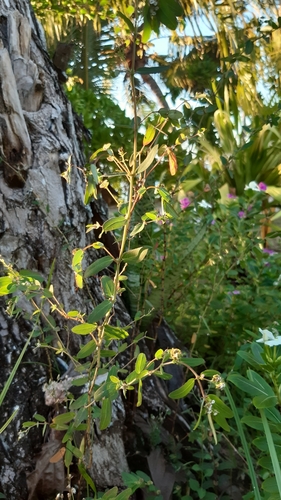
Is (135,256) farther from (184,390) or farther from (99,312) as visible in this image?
(184,390)

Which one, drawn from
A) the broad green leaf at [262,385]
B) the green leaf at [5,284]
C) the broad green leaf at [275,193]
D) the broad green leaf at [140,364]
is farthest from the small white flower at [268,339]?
the broad green leaf at [275,193]

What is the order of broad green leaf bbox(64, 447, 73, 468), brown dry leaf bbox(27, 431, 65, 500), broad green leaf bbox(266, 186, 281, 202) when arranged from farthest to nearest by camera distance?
broad green leaf bbox(266, 186, 281, 202) < brown dry leaf bbox(27, 431, 65, 500) < broad green leaf bbox(64, 447, 73, 468)

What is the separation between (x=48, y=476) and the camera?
41.3 inches

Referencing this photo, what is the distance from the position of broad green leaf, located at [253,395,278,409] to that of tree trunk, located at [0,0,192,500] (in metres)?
0.53

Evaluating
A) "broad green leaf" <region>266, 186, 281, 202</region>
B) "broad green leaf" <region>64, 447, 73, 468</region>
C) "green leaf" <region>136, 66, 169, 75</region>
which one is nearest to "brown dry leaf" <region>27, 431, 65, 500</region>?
"broad green leaf" <region>64, 447, 73, 468</region>

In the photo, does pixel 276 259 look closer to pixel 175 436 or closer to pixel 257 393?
pixel 175 436

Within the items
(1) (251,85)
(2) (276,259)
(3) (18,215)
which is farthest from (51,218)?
(1) (251,85)

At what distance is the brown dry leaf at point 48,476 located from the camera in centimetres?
104

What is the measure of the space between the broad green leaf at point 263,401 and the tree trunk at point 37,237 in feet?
1.74

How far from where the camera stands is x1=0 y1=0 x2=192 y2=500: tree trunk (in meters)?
1.10

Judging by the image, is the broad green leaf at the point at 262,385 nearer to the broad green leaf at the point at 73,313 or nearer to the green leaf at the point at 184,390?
the green leaf at the point at 184,390

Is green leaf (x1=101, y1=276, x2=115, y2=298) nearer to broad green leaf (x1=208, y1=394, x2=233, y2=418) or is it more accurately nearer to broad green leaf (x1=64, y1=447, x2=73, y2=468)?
broad green leaf (x1=208, y1=394, x2=233, y2=418)

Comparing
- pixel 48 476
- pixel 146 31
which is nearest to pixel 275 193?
pixel 48 476

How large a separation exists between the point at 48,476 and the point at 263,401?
0.57 m
